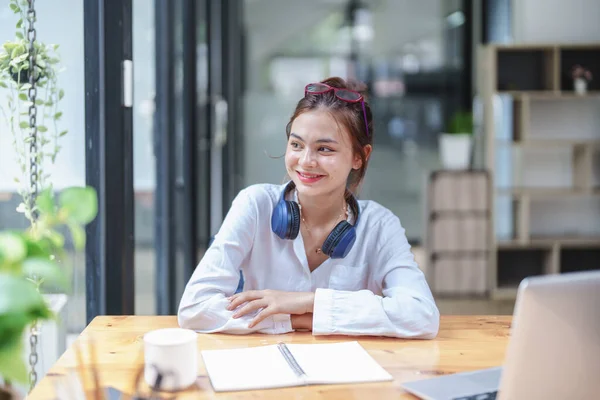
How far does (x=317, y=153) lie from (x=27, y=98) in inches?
30.0

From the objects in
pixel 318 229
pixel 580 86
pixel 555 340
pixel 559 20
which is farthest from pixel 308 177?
pixel 559 20

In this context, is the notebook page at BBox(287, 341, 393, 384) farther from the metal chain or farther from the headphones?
the metal chain

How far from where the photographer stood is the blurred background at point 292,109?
1.95 meters

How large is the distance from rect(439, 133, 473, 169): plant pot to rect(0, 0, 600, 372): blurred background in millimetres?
17

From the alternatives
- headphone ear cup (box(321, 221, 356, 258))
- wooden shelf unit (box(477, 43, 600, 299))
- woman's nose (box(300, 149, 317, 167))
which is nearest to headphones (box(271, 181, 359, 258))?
headphone ear cup (box(321, 221, 356, 258))

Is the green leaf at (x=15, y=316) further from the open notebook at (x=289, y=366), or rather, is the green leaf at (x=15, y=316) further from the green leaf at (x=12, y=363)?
the open notebook at (x=289, y=366)

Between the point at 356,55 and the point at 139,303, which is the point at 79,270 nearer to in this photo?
the point at 139,303

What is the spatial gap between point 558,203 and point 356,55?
225cm

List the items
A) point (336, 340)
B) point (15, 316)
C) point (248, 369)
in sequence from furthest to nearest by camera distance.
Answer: point (336, 340)
point (248, 369)
point (15, 316)

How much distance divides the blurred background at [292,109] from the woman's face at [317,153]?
0.52 meters

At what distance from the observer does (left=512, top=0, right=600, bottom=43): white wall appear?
5324 mm

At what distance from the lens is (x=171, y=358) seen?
44.2 inches

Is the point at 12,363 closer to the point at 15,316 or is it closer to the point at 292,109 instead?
the point at 15,316

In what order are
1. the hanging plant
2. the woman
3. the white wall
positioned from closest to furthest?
the hanging plant → the woman → the white wall
